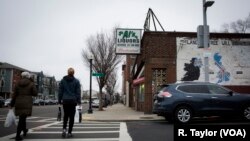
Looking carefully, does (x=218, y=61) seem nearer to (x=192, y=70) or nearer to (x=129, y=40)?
(x=192, y=70)

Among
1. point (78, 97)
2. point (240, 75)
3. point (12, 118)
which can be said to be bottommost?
point (12, 118)

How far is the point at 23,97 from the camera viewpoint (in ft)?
A: 27.2

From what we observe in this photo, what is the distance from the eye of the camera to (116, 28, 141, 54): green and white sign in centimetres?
2355

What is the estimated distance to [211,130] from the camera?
351cm

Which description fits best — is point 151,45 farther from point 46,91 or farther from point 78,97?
point 46,91

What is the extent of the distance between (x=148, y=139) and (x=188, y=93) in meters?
4.63

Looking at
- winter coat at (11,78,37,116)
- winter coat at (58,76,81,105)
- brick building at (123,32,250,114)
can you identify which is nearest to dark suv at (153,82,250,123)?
winter coat at (58,76,81,105)

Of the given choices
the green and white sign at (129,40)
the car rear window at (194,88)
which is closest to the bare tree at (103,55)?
the green and white sign at (129,40)

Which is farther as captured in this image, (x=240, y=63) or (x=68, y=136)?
(x=240, y=63)

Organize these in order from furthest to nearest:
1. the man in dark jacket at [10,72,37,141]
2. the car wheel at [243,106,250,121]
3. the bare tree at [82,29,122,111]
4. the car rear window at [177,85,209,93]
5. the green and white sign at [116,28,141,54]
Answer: the bare tree at [82,29,122,111]
the green and white sign at [116,28,141,54]
the car rear window at [177,85,209,93]
the car wheel at [243,106,250,121]
the man in dark jacket at [10,72,37,141]

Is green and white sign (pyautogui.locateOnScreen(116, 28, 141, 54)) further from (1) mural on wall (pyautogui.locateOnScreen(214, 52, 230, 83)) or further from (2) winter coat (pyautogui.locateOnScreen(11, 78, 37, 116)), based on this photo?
(2) winter coat (pyautogui.locateOnScreen(11, 78, 37, 116))

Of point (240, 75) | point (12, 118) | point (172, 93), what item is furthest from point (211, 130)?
point (240, 75)

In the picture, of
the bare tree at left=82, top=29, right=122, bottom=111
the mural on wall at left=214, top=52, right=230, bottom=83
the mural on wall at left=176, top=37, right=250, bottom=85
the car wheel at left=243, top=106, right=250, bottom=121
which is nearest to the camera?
the car wheel at left=243, top=106, right=250, bottom=121

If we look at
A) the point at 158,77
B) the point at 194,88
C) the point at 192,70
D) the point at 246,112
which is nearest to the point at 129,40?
the point at 158,77
